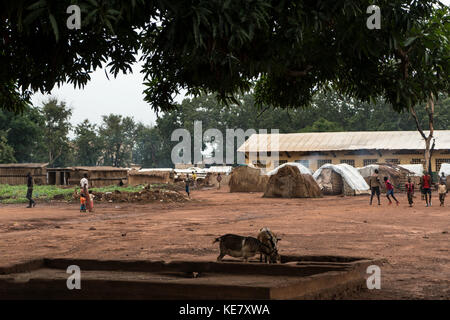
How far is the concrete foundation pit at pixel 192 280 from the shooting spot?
233 inches

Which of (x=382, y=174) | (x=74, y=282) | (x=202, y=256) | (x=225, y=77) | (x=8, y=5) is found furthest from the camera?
(x=382, y=174)

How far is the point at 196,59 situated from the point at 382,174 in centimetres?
3691

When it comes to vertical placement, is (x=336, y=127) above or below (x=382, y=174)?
above

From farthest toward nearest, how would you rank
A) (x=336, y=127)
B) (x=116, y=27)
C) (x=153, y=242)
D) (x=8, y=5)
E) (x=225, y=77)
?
(x=336, y=127)
(x=153, y=242)
(x=225, y=77)
(x=116, y=27)
(x=8, y=5)

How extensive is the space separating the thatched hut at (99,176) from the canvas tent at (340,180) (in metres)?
22.3

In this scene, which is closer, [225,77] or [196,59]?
[196,59]

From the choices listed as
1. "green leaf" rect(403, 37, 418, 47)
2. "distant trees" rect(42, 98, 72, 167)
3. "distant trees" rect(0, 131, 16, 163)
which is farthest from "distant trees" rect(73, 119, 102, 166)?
"green leaf" rect(403, 37, 418, 47)

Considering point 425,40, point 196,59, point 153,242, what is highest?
point 425,40

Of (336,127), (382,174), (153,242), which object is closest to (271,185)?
(382,174)

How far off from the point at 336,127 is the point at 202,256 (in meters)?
65.4

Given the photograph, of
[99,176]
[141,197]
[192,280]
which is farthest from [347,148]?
[192,280]

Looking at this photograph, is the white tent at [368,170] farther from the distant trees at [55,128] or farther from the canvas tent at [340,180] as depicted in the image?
the distant trees at [55,128]

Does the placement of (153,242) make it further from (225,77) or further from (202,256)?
(225,77)
